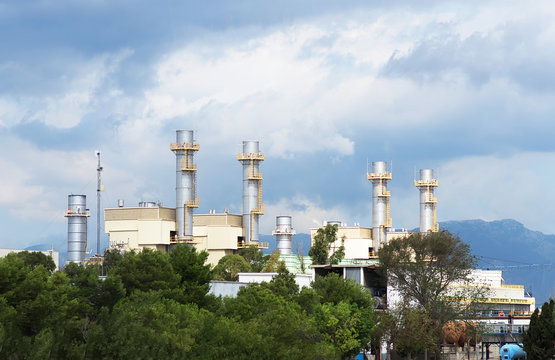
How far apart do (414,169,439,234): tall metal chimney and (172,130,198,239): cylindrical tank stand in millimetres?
46706

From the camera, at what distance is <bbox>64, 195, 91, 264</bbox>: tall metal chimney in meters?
134

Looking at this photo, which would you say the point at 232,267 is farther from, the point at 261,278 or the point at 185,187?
the point at 261,278

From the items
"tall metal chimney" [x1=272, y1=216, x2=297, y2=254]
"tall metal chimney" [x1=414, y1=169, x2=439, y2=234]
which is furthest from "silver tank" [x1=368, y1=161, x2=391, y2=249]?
"tall metal chimney" [x1=272, y1=216, x2=297, y2=254]

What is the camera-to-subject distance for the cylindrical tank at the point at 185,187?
437ft

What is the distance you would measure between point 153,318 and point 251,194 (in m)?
91.4

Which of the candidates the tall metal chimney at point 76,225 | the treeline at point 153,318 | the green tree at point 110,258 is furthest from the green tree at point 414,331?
the tall metal chimney at point 76,225

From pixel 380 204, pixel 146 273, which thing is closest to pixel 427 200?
pixel 380 204

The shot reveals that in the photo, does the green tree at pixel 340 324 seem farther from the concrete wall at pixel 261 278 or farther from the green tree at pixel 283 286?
the concrete wall at pixel 261 278

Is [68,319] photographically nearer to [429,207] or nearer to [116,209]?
[116,209]

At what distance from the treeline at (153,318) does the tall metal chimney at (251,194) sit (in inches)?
2390

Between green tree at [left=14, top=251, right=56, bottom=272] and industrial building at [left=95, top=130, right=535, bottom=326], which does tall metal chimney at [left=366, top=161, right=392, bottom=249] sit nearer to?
industrial building at [left=95, top=130, right=535, bottom=326]

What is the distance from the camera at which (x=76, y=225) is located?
442 ft

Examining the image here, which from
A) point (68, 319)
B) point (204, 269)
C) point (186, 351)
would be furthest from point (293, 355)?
point (204, 269)

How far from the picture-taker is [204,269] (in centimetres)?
7394
